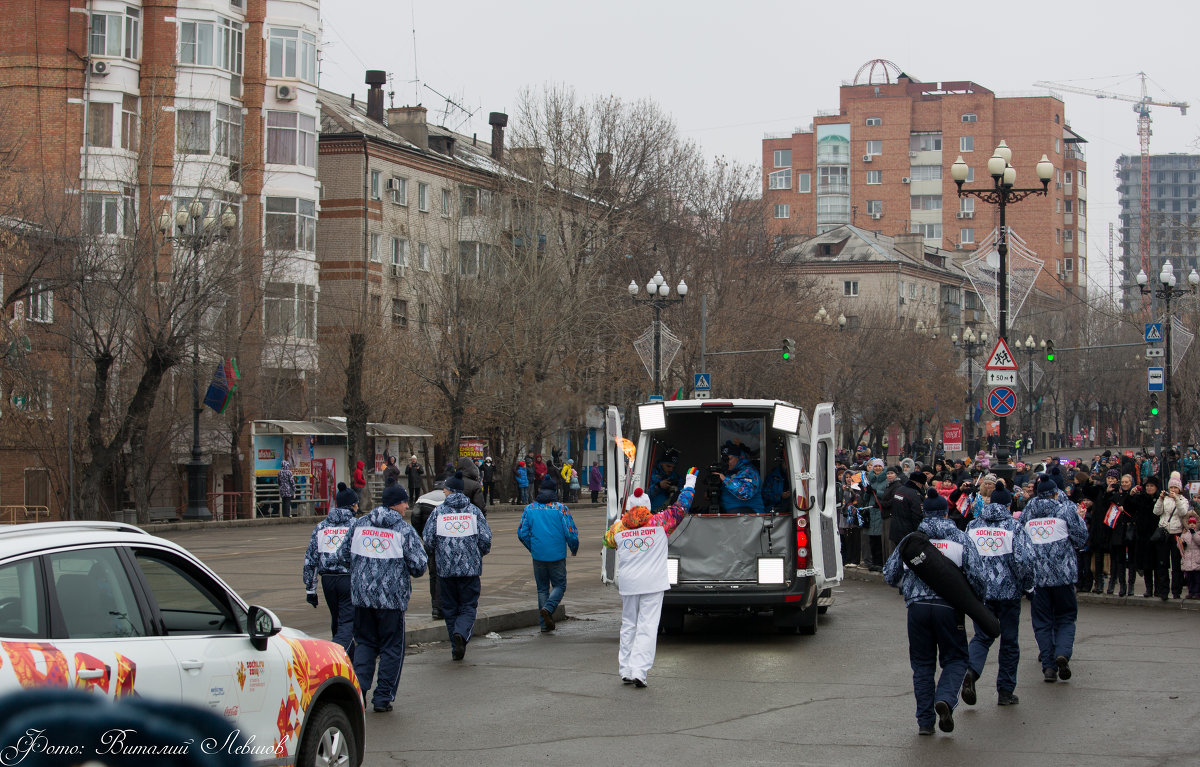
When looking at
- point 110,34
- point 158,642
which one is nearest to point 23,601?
point 158,642

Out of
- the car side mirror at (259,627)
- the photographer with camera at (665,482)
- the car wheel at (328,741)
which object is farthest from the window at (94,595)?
the photographer with camera at (665,482)

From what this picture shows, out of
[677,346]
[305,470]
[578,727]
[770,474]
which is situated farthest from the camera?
[305,470]

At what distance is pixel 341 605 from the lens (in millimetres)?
11062

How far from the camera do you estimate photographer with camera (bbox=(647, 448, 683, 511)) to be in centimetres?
1573

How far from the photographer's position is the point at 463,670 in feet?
41.6

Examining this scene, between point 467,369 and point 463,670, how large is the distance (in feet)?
108

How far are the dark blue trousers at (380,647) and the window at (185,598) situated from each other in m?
3.97

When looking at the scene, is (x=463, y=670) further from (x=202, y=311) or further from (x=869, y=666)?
(x=202, y=311)

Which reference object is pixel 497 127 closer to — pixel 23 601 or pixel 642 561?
pixel 642 561

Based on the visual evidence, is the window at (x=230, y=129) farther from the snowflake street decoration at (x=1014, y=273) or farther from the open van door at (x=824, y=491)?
the open van door at (x=824, y=491)

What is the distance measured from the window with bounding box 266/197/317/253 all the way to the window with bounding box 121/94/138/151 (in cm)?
525

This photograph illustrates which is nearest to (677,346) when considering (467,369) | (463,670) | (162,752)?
(467,369)

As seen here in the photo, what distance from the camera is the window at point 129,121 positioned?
→ 48000 mm

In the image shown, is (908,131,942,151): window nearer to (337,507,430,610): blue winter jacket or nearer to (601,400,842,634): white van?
(601,400,842,634): white van
